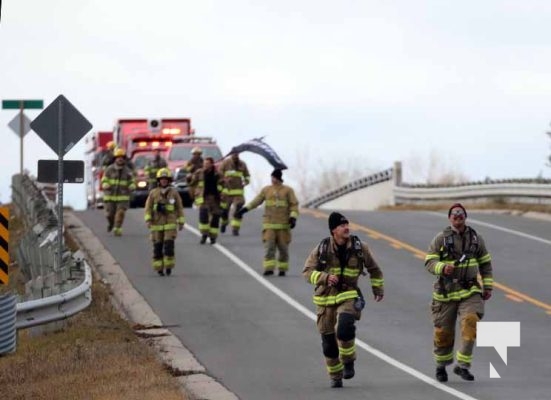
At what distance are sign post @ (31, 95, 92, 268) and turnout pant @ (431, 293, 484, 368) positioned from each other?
20.3 ft

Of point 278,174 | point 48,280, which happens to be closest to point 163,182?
point 278,174

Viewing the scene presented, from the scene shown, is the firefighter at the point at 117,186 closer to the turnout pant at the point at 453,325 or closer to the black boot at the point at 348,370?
the turnout pant at the point at 453,325

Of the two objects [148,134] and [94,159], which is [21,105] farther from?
[94,159]

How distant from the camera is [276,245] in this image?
26906 mm

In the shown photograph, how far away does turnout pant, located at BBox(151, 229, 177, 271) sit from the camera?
26.8m

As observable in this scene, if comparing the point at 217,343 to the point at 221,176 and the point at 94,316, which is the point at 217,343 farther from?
the point at 221,176

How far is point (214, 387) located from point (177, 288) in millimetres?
10043

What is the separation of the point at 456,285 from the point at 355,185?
39865 mm

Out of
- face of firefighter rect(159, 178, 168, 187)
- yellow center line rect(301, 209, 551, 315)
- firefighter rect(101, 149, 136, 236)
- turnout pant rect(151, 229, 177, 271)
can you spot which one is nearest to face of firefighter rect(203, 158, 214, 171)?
firefighter rect(101, 149, 136, 236)

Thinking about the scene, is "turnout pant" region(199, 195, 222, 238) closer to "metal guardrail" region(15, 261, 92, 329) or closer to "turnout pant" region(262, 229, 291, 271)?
"turnout pant" region(262, 229, 291, 271)

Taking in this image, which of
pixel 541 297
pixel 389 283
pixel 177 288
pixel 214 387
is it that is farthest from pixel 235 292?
pixel 214 387

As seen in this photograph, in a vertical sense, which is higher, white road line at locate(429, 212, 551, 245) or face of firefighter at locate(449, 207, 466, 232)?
face of firefighter at locate(449, 207, 466, 232)

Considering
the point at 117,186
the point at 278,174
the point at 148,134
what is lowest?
the point at 117,186

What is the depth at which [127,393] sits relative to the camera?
570 inches
